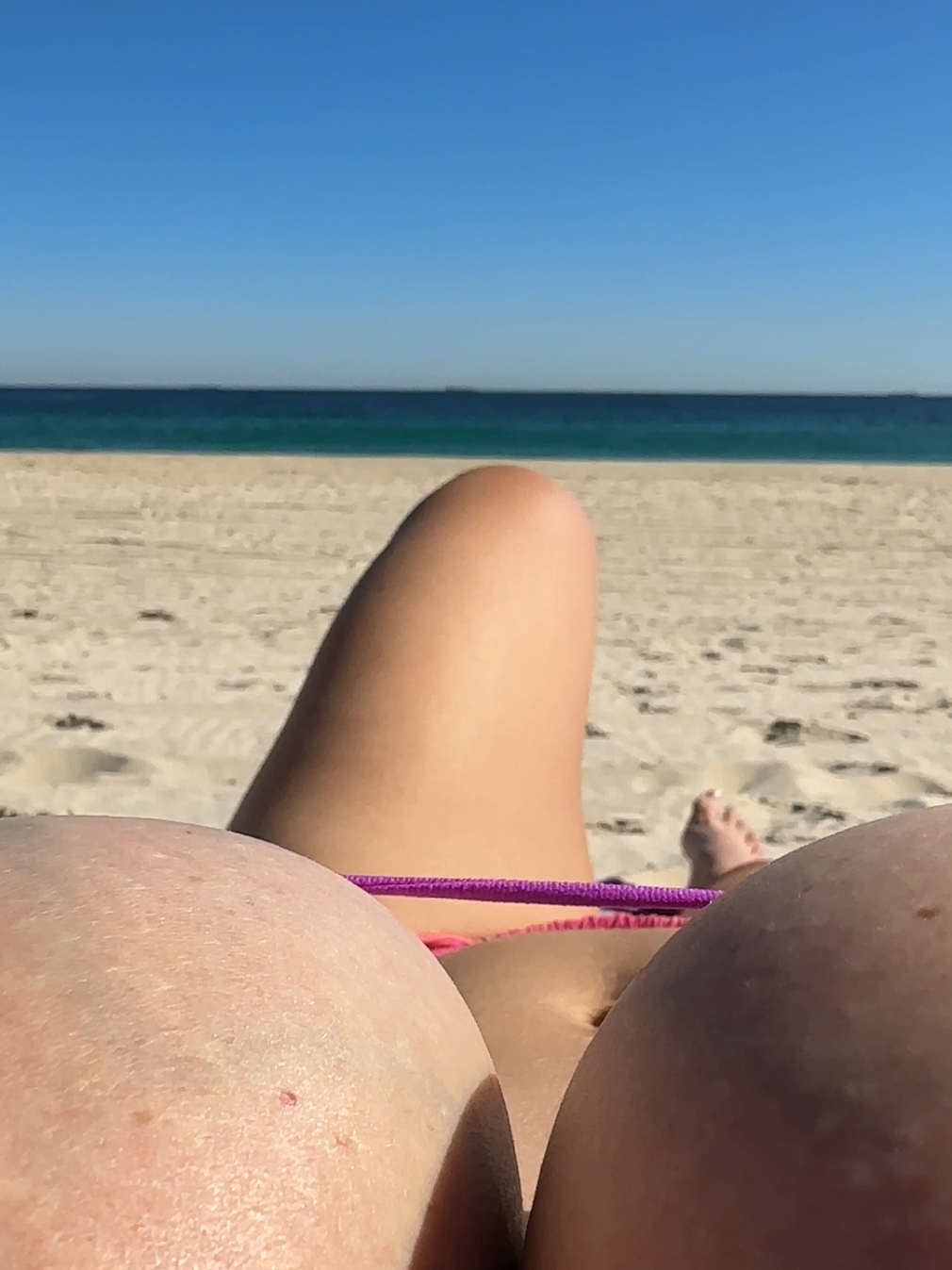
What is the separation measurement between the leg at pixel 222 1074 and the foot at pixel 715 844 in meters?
1.42

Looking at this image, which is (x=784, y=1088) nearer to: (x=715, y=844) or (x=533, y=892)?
(x=533, y=892)

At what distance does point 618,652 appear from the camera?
4.17 m

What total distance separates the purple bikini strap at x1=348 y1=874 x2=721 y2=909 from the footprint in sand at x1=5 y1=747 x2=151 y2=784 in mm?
1597

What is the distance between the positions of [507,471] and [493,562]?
227mm

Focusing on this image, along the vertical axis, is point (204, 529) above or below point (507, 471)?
below

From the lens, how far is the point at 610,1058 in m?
0.47

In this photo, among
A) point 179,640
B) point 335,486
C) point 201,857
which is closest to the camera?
point 201,857

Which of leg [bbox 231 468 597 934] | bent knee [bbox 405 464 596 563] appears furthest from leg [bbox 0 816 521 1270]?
bent knee [bbox 405 464 596 563]

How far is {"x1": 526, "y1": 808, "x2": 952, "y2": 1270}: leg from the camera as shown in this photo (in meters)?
0.36

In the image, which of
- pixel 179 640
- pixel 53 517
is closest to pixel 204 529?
pixel 53 517

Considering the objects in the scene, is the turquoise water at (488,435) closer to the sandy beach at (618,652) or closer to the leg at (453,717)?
the sandy beach at (618,652)

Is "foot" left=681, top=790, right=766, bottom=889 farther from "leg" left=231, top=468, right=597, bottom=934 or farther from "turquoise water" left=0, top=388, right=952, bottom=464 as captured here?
"turquoise water" left=0, top=388, right=952, bottom=464

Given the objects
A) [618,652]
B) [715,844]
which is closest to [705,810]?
[715,844]

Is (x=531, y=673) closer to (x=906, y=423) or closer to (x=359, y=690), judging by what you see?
(x=359, y=690)
